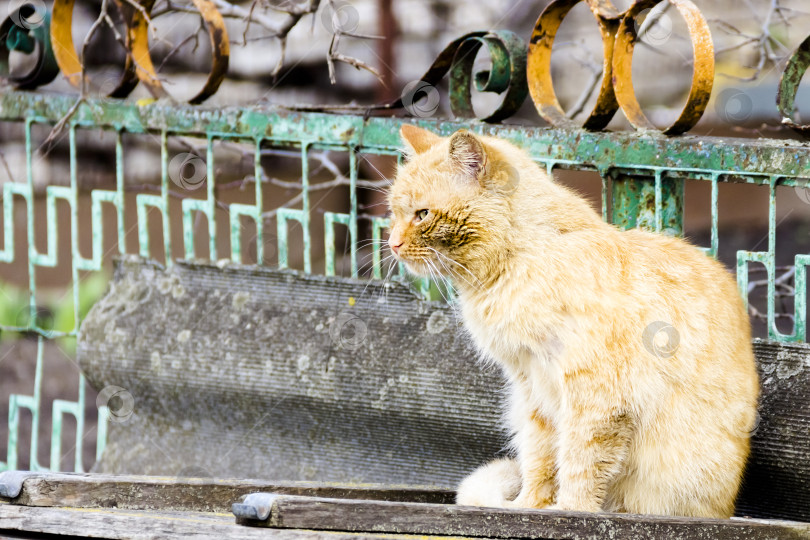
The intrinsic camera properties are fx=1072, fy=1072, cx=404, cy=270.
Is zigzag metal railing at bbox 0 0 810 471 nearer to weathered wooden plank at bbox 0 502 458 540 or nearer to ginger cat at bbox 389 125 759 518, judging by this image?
ginger cat at bbox 389 125 759 518

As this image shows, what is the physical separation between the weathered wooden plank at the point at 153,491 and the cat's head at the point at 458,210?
66 centimetres

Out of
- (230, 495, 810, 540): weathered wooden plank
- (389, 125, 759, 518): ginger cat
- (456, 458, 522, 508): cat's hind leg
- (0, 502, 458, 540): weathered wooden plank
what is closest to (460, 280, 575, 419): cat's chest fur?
(389, 125, 759, 518): ginger cat

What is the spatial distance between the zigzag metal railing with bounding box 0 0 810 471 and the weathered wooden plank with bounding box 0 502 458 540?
107cm

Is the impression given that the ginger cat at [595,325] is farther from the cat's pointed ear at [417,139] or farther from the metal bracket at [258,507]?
the metal bracket at [258,507]

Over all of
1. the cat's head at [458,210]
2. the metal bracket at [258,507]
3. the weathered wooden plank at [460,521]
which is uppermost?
the cat's head at [458,210]

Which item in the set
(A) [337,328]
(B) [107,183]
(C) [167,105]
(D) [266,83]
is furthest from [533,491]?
(B) [107,183]

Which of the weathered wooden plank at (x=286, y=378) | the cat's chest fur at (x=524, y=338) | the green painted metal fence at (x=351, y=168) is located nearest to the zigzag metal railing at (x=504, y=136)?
the green painted metal fence at (x=351, y=168)

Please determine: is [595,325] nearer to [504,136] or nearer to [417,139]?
[417,139]

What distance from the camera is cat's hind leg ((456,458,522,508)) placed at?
2824mm

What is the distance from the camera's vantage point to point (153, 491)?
9.27 feet

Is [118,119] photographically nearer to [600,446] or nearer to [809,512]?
[600,446]

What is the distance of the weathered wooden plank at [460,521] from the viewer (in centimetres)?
235

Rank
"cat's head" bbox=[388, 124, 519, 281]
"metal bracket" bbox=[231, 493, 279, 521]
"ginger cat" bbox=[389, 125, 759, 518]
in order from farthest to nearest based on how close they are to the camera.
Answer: "cat's head" bbox=[388, 124, 519, 281] < "ginger cat" bbox=[389, 125, 759, 518] < "metal bracket" bbox=[231, 493, 279, 521]

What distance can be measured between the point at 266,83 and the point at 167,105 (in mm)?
2479
